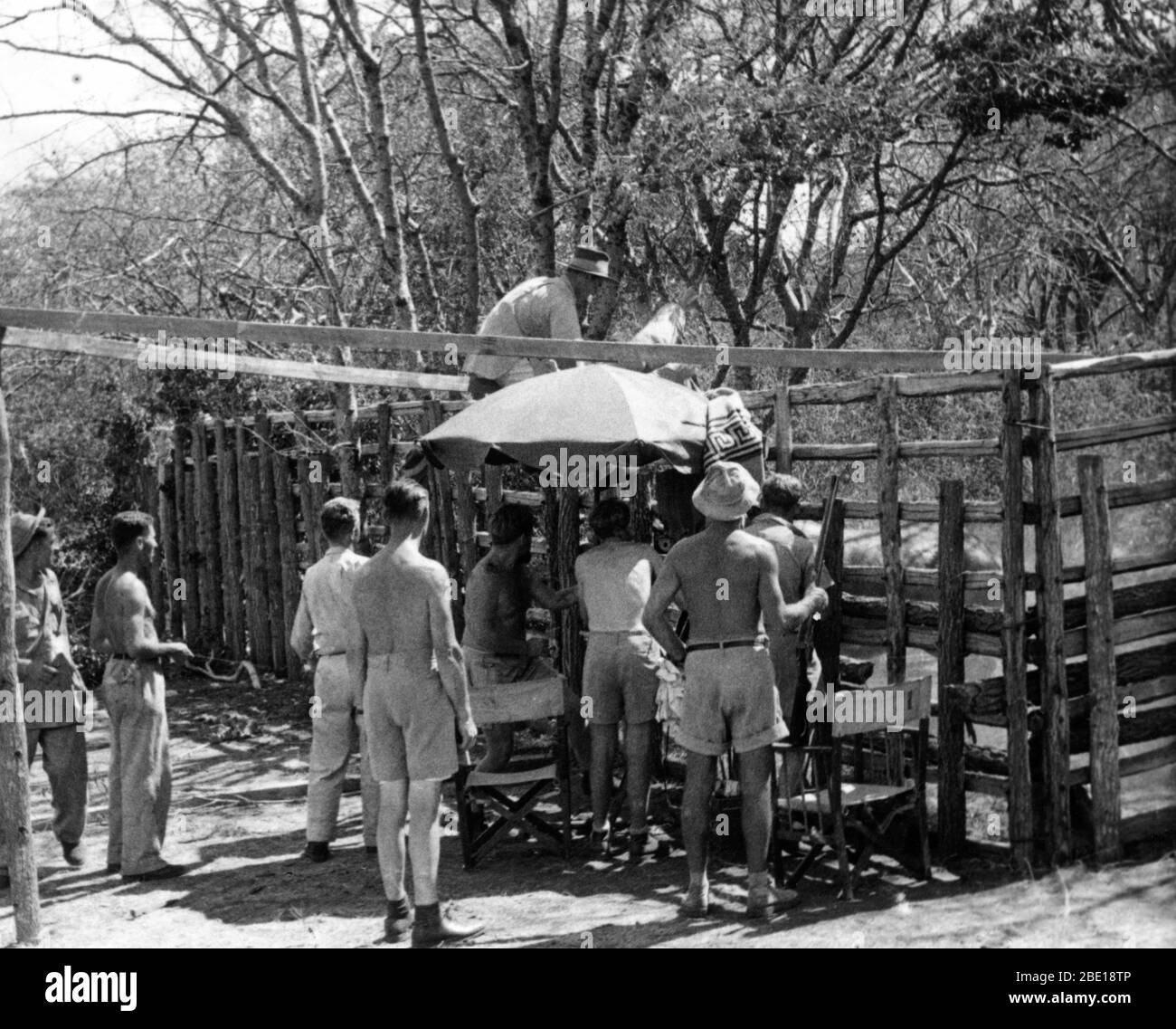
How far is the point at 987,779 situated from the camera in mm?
7086

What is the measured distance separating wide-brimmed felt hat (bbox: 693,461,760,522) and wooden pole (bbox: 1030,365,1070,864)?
4.68 feet

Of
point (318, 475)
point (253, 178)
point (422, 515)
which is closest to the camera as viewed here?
point (422, 515)

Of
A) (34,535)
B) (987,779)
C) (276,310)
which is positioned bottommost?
(987,779)

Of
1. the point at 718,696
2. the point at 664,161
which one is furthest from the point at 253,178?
the point at 718,696

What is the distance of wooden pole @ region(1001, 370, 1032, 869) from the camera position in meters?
6.81

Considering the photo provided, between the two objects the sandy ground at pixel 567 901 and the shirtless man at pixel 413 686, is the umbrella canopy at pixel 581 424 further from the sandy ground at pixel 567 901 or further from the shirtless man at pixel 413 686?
the sandy ground at pixel 567 901

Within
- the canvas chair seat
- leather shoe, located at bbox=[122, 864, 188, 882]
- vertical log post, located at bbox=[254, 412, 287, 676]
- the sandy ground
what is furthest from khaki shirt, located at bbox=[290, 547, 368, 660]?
vertical log post, located at bbox=[254, 412, 287, 676]

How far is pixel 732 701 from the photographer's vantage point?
641 centimetres

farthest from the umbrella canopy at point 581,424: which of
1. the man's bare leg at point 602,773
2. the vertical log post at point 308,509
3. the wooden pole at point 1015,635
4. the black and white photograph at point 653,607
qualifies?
the vertical log post at point 308,509

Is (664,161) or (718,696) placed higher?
(664,161)

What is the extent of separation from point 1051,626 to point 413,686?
2.95 metres

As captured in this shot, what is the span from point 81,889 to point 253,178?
10628 mm
